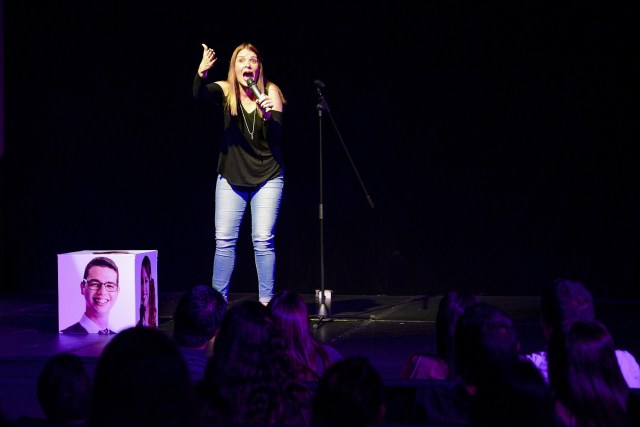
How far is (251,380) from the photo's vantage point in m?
1.95

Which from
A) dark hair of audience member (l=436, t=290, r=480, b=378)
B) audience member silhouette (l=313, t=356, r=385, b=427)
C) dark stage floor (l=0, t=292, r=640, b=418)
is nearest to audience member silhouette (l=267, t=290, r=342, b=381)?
dark hair of audience member (l=436, t=290, r=480, b=378)

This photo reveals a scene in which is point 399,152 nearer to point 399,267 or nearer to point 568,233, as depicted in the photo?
point 399,267

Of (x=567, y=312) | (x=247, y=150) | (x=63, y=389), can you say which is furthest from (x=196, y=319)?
(x=247, y=150)

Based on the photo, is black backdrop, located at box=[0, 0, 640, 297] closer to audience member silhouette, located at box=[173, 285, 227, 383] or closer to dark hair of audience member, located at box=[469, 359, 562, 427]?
audience member silhouette, located at box=[173, 285, 227, 383]

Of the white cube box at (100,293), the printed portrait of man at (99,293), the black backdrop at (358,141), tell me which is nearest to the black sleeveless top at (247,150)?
the white cube box at (100,293)

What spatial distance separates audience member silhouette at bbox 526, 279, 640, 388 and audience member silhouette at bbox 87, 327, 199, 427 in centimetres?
136

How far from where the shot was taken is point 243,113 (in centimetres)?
461

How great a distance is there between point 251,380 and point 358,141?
4.20 m

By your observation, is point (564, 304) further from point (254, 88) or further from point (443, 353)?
A: point (254, 88)

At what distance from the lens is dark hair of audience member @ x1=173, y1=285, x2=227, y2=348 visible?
263 centimetres

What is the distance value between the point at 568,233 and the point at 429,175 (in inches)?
39.2

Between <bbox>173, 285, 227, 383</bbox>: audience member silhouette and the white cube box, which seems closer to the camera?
<bbox>173, 285, 227, 383</bbox>: audience member silhouette

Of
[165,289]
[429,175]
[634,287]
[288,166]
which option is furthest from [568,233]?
[165,289]

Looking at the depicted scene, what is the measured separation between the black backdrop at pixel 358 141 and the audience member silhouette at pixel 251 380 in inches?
158
